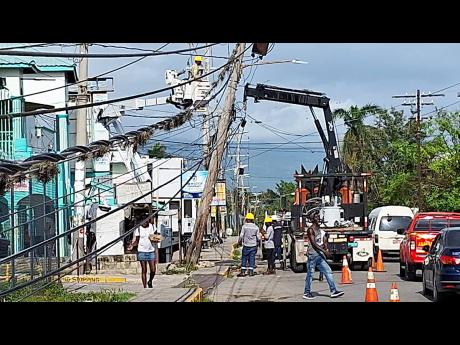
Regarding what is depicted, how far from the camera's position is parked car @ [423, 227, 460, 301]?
15.4 m

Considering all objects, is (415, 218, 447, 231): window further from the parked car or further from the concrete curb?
the concrete curb

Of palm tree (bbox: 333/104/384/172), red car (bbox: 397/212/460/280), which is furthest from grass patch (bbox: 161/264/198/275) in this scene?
palm tree (bbox: 333/104/384/172)

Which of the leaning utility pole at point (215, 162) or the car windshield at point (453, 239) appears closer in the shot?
the car windshield at point (453, 239)

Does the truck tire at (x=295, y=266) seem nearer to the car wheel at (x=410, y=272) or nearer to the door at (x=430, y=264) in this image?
the car wheel at (x=410, y=272)

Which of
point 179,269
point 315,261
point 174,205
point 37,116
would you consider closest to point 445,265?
point 315,261

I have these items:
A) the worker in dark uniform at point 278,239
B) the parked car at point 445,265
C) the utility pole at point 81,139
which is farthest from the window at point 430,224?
the utility pole at point 81,139

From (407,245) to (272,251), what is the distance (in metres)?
5.24

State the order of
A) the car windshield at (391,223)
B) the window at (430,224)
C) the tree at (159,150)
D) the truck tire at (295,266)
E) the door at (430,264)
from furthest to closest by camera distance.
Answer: the car windshield at (391,223) → the tree at (159,150) → the truck tire at (295,266) → the window at (430,224) → the door at (430,264)

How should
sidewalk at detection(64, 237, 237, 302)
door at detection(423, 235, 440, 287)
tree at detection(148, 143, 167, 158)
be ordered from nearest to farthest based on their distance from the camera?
door at detection(423, 235, 440, 287) < sidewalk at detection(64, 237, 237, 302) < tree at detection(148, 143, 167, 158)

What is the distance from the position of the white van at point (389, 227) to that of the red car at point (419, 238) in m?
7.25

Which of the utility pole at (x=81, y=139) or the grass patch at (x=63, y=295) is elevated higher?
the utility pole at (x=81, y=139)

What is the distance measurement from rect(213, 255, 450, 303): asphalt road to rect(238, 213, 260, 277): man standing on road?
1.11ft

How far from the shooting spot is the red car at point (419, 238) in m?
20.8
